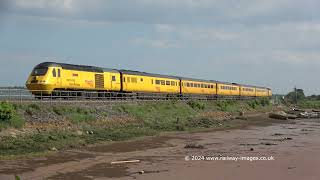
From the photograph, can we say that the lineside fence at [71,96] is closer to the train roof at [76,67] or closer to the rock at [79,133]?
the train roof at [76,67]

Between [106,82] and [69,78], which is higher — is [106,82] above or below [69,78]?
below

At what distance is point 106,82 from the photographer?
1713 inches

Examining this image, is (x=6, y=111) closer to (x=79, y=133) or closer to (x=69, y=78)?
(x=79, y=133)

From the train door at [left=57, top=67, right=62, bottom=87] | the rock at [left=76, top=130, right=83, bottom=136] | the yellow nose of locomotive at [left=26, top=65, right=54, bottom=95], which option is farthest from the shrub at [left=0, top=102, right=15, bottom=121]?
the train door at [left=57, top=67, right=62, bottom=87]

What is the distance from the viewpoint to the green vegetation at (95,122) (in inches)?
963

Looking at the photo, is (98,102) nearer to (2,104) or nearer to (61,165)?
(2,104)

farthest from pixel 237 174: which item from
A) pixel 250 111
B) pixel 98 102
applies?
pixel 250 111

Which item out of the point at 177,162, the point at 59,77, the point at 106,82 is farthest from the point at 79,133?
the point at 106,82

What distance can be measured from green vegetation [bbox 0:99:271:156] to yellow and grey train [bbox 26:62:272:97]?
3.60m

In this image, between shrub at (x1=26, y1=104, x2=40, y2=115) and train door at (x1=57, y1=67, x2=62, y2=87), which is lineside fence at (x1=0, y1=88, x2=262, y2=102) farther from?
shrub at (x1=26, y1=104, x2=40, y2=115)

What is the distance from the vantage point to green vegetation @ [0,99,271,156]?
80.3 ft

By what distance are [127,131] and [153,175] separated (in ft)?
46.5

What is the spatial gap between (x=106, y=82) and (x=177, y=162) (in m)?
22.6

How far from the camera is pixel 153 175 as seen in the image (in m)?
18.4
